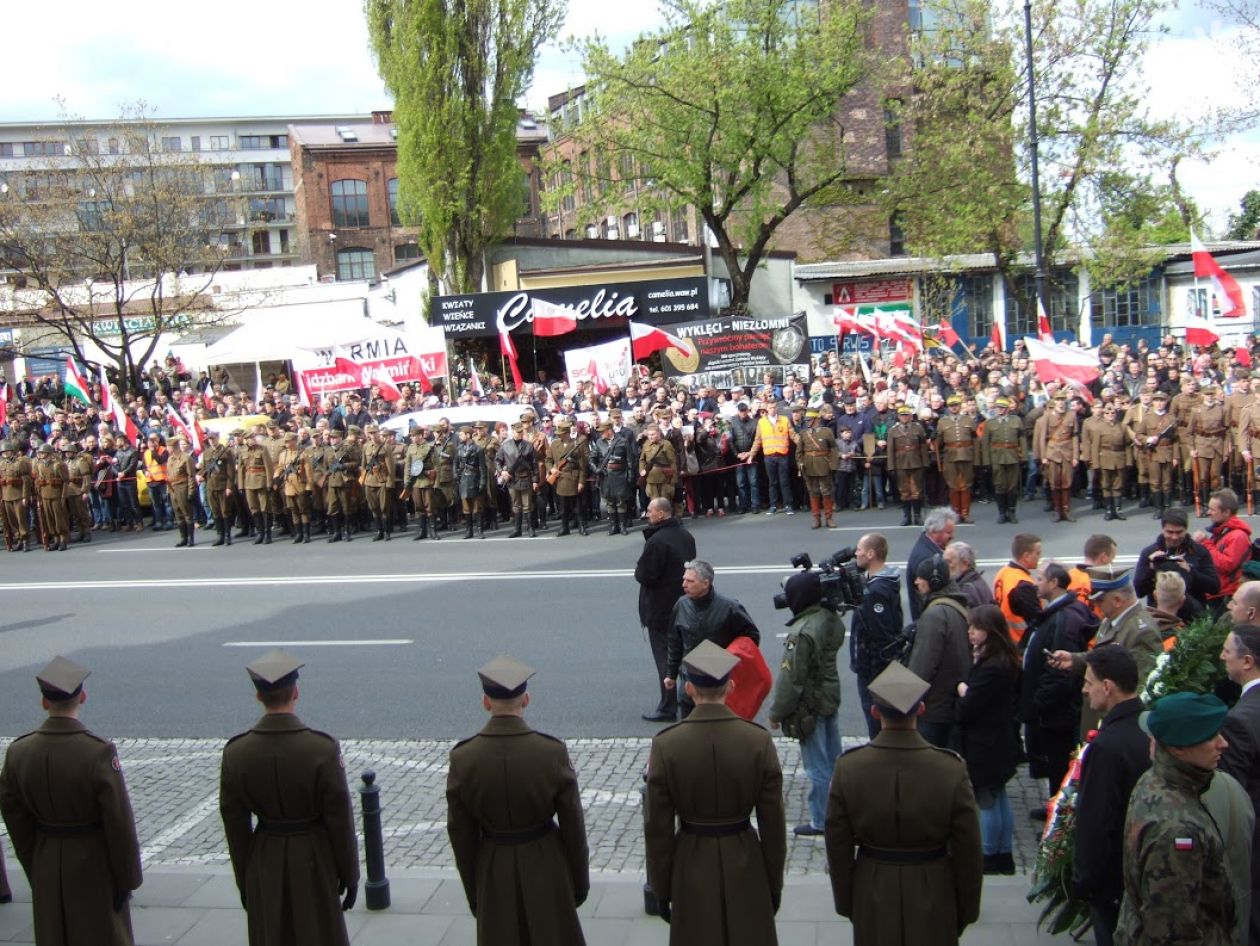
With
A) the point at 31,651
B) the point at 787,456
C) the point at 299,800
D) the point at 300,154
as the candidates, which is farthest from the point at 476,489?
the point at 300,154

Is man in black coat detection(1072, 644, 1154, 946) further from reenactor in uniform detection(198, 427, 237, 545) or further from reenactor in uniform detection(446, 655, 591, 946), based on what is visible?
reenactor in uniform detection(198, 427, 237, 545)

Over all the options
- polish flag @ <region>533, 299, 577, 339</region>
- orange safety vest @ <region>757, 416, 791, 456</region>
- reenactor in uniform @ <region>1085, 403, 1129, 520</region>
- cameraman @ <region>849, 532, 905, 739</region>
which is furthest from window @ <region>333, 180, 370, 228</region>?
cameraman @ <region>849, 532, 905, 739</region>

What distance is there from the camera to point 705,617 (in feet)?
25.9

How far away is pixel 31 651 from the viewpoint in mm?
13625

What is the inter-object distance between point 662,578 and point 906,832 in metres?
5.15

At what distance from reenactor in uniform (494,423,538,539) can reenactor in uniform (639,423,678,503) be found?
6.08 feet

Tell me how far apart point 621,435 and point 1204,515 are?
843 cm

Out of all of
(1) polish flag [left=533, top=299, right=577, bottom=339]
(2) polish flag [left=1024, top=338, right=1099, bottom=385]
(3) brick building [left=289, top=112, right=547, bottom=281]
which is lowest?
(2) polish flag [left=1024, top=338, right=1099, bottom=385]

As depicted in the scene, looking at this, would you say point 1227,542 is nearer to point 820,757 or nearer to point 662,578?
point 820,757

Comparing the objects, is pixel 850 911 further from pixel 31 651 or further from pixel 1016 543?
pixel 31 651

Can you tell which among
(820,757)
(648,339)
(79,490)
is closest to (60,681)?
(820,757)

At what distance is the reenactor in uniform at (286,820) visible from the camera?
5.32m

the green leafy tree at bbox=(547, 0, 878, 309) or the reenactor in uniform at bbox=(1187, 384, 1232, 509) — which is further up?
the green leafy tree at bbox=(547, 0, 878, 309)

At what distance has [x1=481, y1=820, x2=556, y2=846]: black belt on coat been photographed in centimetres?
516
